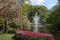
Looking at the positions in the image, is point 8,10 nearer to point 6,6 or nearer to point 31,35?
point 6,6

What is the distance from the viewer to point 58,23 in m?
42.2

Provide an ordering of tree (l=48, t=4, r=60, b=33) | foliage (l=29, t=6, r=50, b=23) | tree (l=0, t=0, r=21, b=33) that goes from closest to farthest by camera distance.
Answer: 1. tree (l=0, t=0, r=21, b=33)
2. tree (l=48, t=4, r=60, b=33)
3. foliage (l=29, t=6, r=50, b=23)

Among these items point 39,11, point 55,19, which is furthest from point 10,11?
point 39,11

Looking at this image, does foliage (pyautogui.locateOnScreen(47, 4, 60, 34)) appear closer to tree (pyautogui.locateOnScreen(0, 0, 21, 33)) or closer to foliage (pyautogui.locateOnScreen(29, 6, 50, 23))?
tree (pyautogui.locateOnScreen(0, 0, 21, 33))

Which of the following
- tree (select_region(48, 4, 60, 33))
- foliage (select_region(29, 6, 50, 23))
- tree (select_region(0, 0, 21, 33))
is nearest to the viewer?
tree (select_region(0, 0, 21, 33))

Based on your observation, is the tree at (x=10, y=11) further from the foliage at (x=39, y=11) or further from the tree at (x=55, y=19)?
the foliage at (x=39, y=11)

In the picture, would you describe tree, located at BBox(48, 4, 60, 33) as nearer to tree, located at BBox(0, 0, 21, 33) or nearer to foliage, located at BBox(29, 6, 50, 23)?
tree, located at BBox(0, 0, 21, 33)

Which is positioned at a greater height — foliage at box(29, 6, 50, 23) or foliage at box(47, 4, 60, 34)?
foliage at box(29, 6, 50, 23)

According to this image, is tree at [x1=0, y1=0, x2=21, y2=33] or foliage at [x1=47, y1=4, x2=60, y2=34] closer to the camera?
tree at [x1=0, y1=0, x2=21, y2=33]

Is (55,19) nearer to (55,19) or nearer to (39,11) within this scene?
(55,19)

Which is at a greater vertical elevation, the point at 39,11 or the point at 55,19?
the point at 39,11

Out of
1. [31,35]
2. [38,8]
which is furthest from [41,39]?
[38,8]

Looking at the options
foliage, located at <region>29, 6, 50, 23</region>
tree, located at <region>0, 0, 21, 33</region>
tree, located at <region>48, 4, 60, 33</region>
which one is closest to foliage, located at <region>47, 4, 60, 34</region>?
tree, located at <region>48, 4, 60, 33</region>

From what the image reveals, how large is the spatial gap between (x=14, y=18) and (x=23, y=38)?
888cm
